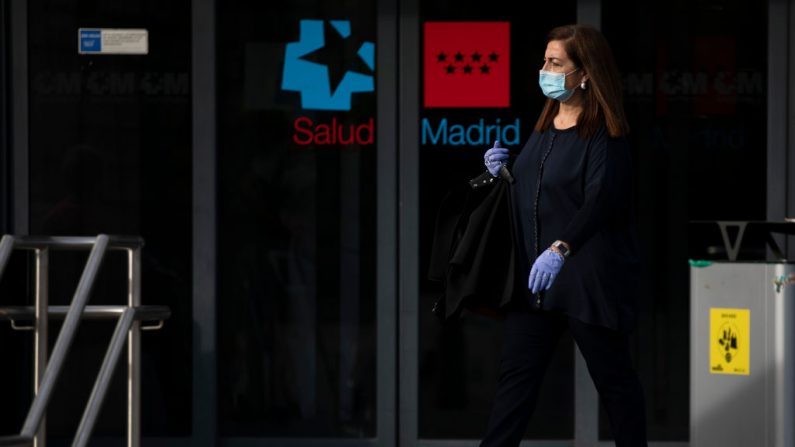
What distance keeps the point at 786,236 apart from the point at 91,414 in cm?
405

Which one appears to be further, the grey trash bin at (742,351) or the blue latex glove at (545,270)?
the grey trash bin at (742,351)

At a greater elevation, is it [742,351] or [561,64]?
[561,64]

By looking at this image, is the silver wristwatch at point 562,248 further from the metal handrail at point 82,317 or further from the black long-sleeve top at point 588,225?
the metal handrail at point 82,317

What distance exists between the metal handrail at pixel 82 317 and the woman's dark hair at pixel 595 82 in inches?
63.2

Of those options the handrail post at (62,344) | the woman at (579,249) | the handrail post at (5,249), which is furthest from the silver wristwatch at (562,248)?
the handrail post at (5,249)

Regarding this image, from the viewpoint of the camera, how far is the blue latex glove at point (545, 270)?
4598 mm

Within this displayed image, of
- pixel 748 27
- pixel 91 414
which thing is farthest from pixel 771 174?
pixel 91 414

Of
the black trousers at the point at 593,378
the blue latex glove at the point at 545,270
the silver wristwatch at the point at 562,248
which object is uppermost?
the silver wristwatch at the point at 562,248

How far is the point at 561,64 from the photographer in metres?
4.83

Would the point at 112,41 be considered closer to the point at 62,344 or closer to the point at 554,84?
the point at 554,84

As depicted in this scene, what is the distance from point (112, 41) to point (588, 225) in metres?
3.40

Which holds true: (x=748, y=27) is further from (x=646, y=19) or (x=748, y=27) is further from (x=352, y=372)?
(x=352, y=372)

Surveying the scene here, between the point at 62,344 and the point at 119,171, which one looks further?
the point at 119,171

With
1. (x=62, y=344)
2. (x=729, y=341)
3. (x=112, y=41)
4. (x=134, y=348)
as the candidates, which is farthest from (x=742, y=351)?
(x=112, y=41)
